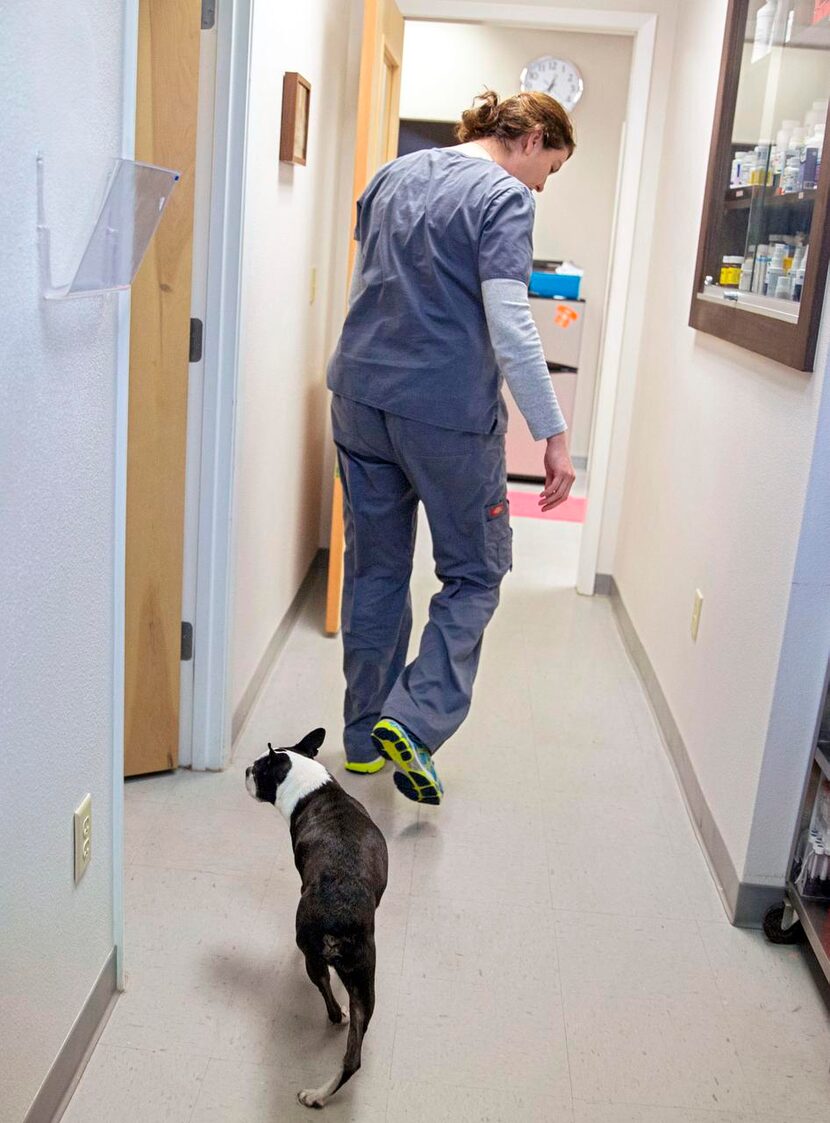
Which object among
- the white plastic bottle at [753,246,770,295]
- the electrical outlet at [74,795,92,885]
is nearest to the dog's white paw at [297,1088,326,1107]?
the electrical outlet at [74,795,92,885]

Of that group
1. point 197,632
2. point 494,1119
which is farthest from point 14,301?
point 197,632

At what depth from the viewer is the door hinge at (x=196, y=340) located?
2.43 meters

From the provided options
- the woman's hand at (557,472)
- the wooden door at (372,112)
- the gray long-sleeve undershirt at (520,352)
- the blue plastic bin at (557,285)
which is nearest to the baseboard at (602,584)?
the wooden door at (372,112)

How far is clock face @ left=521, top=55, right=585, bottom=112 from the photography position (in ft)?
21.2

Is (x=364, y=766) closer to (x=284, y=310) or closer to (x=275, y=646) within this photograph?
(x=275, y=646)

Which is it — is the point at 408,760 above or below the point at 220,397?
below

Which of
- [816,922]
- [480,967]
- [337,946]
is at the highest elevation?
[337,946]

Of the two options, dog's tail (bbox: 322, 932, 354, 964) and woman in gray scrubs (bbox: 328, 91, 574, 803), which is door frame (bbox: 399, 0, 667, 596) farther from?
dog's tail (bbox: 322, 932, 354, 964)

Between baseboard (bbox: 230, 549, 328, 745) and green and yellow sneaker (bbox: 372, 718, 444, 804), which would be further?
baseboard (bbox: 230, 549, 328, 745)

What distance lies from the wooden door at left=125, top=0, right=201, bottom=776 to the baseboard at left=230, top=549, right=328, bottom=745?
25 centimetres

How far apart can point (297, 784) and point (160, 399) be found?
0.92 meters

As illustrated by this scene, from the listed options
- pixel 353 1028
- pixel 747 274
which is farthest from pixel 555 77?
pixel 353 1028

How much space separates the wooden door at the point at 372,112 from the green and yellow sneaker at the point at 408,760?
78 centimetres

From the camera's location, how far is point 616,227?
4.17 m
